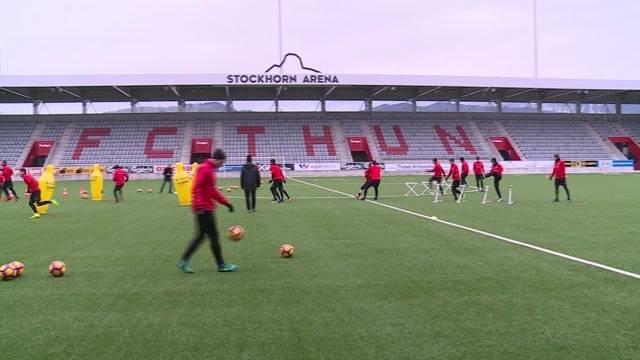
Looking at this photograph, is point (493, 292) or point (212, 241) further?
point (212, 241)

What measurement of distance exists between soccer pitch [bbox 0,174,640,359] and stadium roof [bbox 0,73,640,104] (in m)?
30.4

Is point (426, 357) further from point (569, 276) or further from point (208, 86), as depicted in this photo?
point (208, 86)

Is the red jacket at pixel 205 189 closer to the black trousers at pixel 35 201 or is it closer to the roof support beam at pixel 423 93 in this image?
the black trousers at pixel 35 201

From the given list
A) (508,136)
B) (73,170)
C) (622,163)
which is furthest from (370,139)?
(73,170)

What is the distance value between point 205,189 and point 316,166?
36014 mm

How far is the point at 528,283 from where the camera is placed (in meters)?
6.77

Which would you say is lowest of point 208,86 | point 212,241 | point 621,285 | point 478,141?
point 621,285

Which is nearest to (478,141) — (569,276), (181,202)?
(181,202)

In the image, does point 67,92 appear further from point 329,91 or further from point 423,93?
point 423,93

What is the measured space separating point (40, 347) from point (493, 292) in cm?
503

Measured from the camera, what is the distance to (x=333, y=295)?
20.7 feet

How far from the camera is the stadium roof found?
134 ft

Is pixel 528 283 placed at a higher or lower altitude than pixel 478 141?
lower

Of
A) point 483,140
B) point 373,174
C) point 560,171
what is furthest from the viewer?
point 483,140
